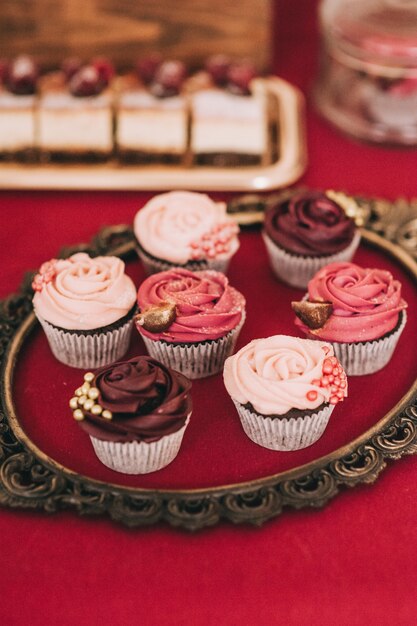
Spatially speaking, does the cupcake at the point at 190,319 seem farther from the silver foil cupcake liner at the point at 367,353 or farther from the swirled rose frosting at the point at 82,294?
the silver foil cupcake liner at the point at 367,353

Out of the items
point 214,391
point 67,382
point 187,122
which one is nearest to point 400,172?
point 187,122

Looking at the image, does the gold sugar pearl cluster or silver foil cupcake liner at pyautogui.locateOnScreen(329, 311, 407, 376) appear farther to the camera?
silver foil cupcake liner at pyautogui.locateOnScreen(329, 311, 407, 376)

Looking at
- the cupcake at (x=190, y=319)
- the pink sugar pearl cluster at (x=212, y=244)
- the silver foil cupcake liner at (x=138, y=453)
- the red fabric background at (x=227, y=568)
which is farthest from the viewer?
the pink sugar pearl cluster at (x=212, y=244)

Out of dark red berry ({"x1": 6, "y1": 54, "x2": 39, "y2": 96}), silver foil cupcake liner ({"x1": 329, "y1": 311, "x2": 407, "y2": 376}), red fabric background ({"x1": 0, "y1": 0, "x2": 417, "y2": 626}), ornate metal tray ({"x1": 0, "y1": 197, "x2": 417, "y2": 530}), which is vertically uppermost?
dark red berry ({"x1": 6, "y1": 54, "x2": 39, "y2": 96})

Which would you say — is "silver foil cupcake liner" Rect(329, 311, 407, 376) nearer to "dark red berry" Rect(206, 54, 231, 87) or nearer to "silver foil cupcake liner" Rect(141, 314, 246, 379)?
"silver foil cupcake liner" Rect(141, 314, 246, 379)

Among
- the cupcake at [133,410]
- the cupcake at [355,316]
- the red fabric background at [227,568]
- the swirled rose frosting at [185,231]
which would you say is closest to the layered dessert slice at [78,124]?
the swirled rose frosting at [185,231]

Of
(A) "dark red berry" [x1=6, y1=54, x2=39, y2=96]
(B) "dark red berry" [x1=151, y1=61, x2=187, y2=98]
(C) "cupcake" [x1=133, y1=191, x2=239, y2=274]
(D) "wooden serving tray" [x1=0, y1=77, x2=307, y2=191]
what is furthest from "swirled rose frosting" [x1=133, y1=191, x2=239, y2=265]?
(A) "dark red berry" [x1=6, y1=54, x2=39, y2=96]
